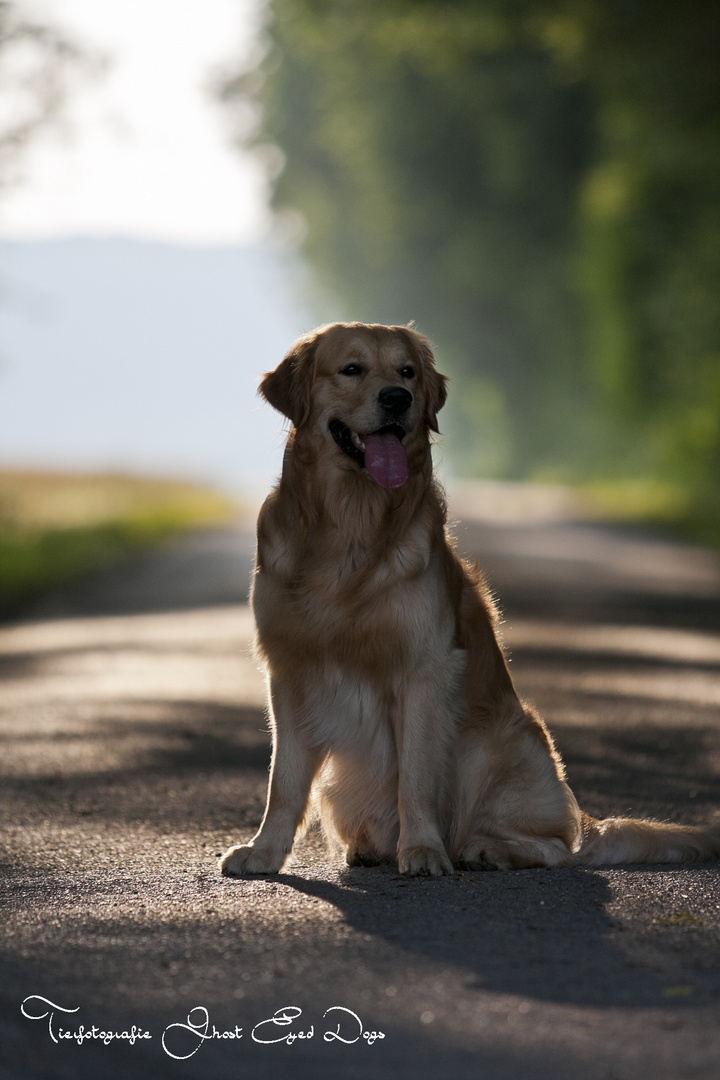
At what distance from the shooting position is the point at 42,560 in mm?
17953

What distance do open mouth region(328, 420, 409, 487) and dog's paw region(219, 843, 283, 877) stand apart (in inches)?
50.6

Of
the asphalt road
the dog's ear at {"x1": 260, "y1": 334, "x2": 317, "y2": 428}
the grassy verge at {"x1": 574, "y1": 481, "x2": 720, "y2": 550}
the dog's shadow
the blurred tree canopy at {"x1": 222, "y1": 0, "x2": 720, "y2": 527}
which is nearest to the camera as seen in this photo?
the asphalt road

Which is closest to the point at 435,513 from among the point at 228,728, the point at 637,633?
the point at 228,728

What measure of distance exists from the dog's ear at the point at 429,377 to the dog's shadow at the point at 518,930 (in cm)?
161

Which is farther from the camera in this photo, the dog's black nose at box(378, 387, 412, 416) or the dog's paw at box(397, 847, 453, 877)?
the dog's black nose at box(378, 387, 412, 416)

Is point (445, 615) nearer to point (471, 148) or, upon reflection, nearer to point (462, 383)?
point (471, 148)

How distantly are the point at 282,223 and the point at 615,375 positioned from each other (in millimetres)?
30512

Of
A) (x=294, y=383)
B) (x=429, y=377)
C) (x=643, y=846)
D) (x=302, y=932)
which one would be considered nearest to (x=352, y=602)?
(x=294, y=383)

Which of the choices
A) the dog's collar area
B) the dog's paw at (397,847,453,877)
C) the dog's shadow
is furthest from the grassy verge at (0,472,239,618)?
the dog's shadow

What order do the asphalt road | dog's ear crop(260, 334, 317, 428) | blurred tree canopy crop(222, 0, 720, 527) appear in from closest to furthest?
the asphalt road → dog's ear crop(260, 334, 317, 428) → blurred tree canopy crop(222, 0, 720, 527)

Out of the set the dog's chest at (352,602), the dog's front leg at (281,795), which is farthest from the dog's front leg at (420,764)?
the dog's front leg at (281,795)

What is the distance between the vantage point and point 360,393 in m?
4.74

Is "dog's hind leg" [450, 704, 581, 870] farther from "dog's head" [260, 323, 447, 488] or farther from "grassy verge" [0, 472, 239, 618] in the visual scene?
"grassy verge" [0, 472, 239, 618]

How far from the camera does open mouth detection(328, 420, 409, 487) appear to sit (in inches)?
184
